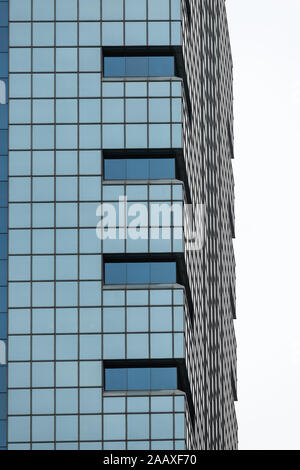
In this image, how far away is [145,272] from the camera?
11069 centimetres

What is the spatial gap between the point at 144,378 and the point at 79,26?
95.7ft

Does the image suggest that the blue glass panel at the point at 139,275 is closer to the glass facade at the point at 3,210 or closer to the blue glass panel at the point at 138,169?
the blue glass panel at the point at 138,169

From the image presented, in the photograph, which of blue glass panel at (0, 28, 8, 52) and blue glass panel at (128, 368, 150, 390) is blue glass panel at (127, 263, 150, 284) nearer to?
blue glass panel at (128, 368, 150, 390)

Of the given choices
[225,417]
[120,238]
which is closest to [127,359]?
[120,238]

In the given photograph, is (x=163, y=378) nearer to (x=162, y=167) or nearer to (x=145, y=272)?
(x=145, y=272)

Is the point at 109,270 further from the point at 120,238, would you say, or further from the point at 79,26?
the point at 79,26

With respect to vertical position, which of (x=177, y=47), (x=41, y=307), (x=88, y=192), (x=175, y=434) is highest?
(x=177, y=47)

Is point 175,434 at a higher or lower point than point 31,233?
lower

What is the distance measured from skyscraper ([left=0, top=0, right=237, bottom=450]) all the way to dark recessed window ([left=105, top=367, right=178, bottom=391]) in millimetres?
102

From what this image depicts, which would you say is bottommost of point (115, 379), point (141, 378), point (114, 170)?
point (115, 379)

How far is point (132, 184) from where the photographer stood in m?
111

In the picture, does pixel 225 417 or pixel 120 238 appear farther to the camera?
pixel 225 417

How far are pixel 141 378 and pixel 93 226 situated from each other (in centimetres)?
1258

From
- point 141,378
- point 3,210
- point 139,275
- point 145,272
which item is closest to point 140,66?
point 3,210
